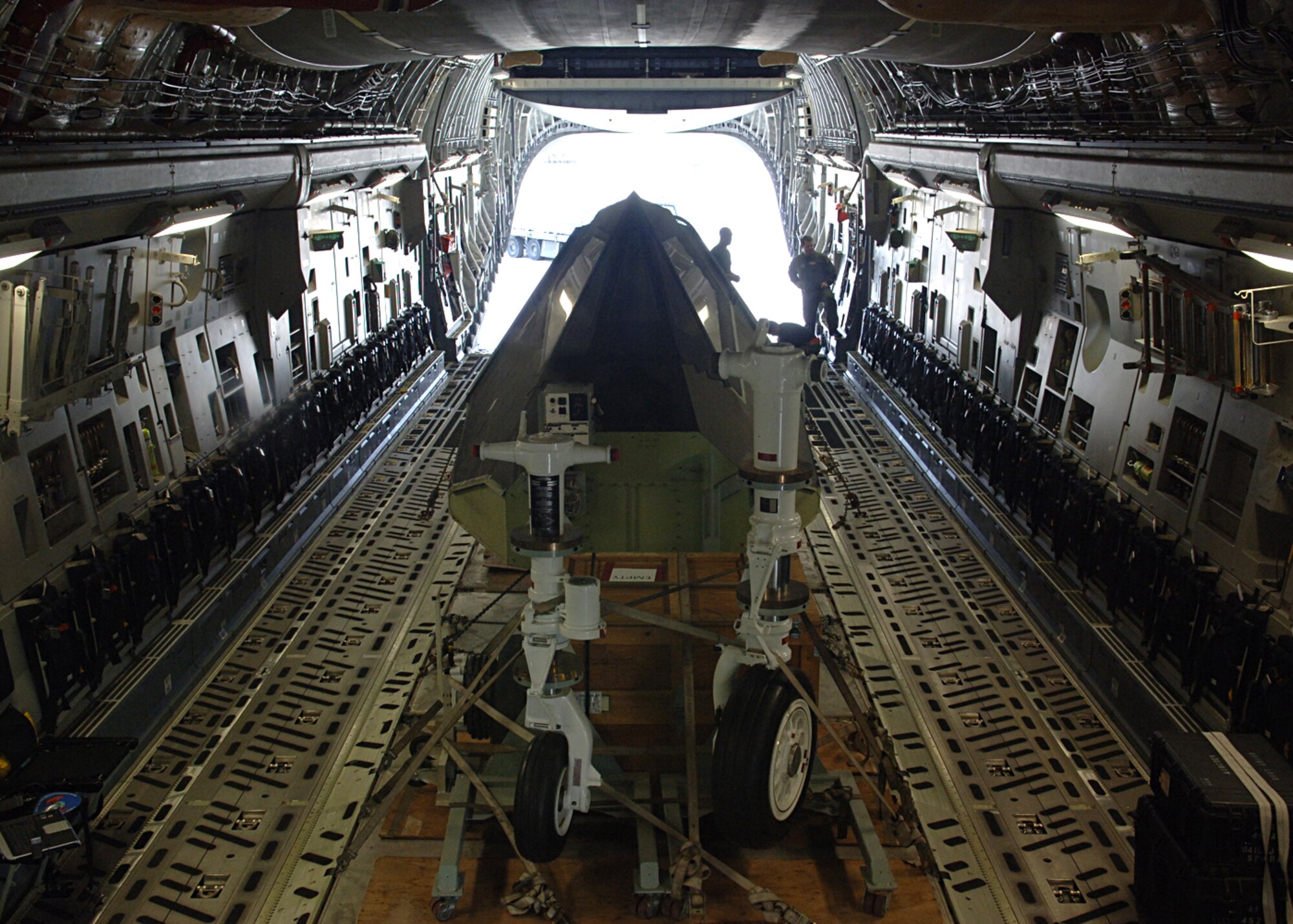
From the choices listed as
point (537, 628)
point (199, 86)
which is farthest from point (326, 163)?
point (537, 628)

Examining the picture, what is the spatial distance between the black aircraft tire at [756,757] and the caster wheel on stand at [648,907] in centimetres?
44

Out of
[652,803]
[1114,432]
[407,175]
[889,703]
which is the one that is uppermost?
[407,175]

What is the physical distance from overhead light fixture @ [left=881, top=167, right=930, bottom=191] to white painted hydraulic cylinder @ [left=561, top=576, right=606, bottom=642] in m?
10.1

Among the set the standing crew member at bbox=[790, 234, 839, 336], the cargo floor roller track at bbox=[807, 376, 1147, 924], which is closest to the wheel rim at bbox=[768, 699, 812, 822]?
the cargo floor roller track at bbox=[807, 376, 1147, 924]

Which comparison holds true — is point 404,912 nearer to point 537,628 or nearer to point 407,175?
point 537,628

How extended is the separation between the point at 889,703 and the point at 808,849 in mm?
2299

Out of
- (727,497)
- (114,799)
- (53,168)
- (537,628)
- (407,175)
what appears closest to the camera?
(537,628)

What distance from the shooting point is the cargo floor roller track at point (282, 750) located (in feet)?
17.7

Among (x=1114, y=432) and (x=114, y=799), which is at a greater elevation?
(x=1114, y=432)

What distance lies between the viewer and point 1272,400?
655 centimetres

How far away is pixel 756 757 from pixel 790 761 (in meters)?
0.34

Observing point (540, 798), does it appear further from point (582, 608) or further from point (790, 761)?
point (790, 761)

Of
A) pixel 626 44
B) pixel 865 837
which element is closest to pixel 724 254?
pixel 626 44

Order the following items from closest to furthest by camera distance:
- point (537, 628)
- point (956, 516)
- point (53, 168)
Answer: point (537, 628), point (53, 168), point (956, 516)
